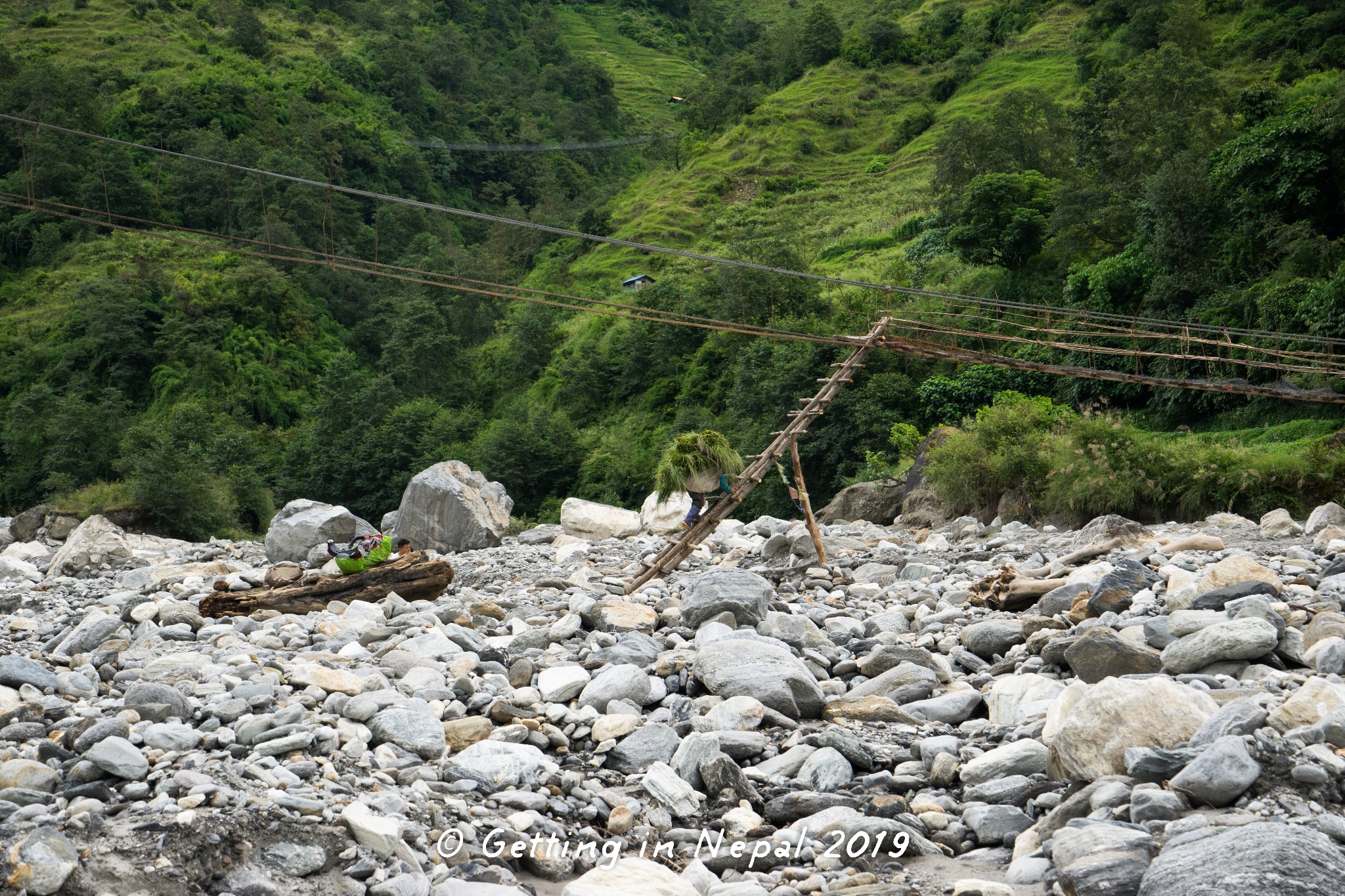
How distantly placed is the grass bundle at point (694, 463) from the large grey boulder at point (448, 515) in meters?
6.84

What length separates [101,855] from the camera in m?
4.03

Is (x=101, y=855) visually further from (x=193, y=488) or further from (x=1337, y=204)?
(x=1337, y=204)

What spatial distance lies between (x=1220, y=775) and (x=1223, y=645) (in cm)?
196

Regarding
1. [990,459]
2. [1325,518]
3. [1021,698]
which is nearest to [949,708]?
[1021,698]

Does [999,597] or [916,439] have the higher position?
[999,597]

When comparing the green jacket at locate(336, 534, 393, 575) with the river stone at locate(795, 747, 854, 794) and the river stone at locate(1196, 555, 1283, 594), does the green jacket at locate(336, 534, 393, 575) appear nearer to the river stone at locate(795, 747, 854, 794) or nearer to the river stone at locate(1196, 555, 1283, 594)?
the river stone at locate(795, 747, 854, 794)

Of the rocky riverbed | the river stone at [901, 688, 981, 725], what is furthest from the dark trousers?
the river stone at [901, 688, 981, 725]

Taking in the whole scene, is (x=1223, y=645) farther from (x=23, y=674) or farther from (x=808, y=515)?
(x=23, y=674)

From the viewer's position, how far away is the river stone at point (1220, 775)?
4.20 m

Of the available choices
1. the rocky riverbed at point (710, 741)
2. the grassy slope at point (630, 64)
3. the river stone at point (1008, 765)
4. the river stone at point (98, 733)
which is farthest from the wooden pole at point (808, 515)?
the grassy slope at point (630, 64)

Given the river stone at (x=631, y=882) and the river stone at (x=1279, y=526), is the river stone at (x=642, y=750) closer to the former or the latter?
the river stone at (x=631, y=882)

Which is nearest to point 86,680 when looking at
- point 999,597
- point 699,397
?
point 999,597

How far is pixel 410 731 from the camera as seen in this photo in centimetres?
563

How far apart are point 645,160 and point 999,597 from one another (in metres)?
80.3
